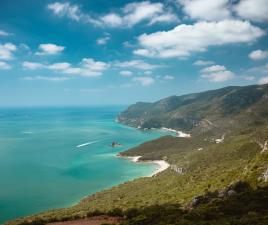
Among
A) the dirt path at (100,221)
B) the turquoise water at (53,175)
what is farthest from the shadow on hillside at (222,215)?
the turquoise water at (53,175)

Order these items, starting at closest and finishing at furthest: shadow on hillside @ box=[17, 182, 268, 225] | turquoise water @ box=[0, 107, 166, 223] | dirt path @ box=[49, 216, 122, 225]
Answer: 1. shadow on hillside @ box=[17, 182, 268, 225]
2. dirt path @ box=[49, 216, 122, 225]
3. turquoise water @ box=[0, 107, 166, 223]

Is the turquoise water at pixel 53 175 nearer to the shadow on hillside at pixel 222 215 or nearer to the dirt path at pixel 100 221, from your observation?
the dirt path at pixel 100 221

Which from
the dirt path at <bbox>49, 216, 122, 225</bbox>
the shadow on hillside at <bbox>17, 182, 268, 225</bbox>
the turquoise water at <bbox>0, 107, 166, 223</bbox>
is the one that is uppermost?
the shadow on hillside at <bbox>17, 182, 268, 225</bbox>

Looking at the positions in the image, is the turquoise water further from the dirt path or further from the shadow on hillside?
the shadow on hillside

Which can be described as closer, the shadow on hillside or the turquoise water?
the shadow on hillside

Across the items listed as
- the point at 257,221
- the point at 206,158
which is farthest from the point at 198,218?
the point at 206,158

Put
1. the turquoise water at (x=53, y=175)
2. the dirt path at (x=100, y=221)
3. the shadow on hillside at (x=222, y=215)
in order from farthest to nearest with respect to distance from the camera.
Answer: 1. the turquoise water at (x=53, y=175)
2. the dirt path at (x=100, y=221)
3. the shadow on hillside at (x=222, y=215)

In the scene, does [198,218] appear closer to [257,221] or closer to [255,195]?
[257,221]

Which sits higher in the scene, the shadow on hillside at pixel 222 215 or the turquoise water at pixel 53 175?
the shadow on hillside at pixel 222 215

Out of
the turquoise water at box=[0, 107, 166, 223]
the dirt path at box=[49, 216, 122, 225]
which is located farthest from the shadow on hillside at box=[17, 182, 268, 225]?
the turquoise water at box=[0, 107, 166, 223]

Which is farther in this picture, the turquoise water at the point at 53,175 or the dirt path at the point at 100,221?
the turquoise water at the point at 53,175

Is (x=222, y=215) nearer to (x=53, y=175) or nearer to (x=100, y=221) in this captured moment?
(x=100, y=221)
